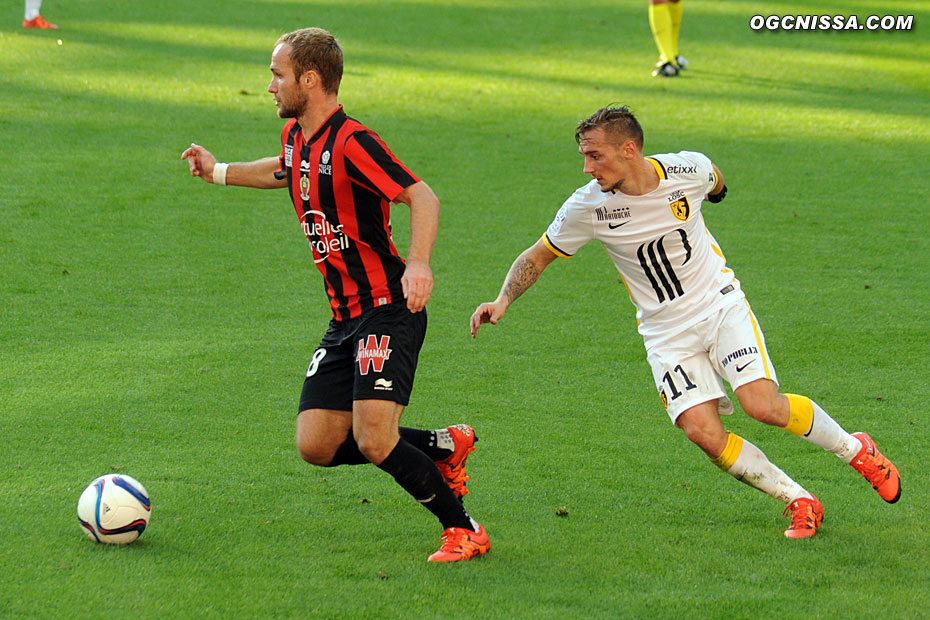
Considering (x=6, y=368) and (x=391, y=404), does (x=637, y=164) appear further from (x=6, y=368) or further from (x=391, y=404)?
(x=6, y=368)

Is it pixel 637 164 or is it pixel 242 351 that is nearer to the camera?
pixel 637 164

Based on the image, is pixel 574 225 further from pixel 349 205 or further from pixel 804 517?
pixel 804 517

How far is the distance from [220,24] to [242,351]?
10000mm

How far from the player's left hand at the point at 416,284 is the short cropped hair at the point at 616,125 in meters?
0.97

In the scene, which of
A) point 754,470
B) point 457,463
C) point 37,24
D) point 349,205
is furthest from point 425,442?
point 37,24

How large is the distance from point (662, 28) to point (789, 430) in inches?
396

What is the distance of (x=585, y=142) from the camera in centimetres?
464

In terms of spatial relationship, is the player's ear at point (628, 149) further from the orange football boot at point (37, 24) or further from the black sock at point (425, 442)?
the orange football boot at point (37, 24)

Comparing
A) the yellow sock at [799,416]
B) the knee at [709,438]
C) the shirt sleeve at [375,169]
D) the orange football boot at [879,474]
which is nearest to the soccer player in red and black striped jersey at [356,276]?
the shirt sleeve at [375,169]

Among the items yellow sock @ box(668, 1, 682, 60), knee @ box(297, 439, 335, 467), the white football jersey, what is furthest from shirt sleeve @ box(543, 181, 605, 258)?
yellow sock @ box(668, 1, 682, 60)

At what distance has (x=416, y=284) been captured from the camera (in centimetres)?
410

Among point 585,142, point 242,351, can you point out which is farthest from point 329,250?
point 242,351

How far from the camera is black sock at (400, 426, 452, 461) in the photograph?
4852mm

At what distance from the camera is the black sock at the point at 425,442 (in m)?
4.85
